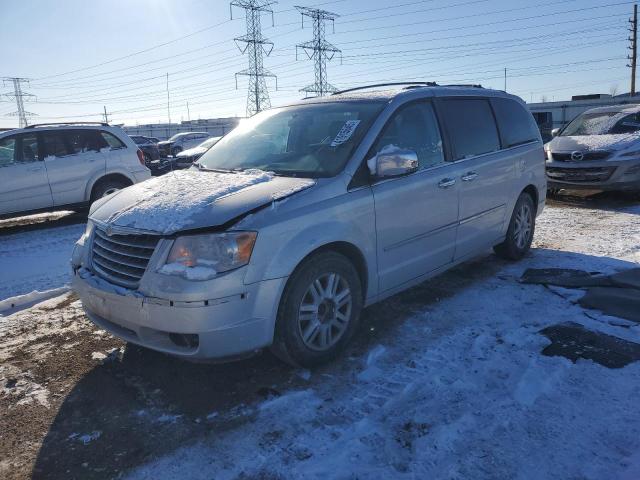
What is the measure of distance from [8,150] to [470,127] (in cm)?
771

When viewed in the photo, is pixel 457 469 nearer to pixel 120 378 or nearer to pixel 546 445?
pixel 546 445

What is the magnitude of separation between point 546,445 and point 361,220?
1743mm

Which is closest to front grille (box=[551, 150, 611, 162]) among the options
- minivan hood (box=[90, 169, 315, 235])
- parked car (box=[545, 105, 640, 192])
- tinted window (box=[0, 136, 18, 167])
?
parked car (box=[545, 105, 640, 192])

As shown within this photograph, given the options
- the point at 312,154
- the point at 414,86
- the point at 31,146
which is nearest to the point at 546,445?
the point at 312,154

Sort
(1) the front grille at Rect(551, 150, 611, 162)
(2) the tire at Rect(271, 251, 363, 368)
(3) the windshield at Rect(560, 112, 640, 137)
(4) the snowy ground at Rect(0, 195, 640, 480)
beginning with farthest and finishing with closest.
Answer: (3) the windshield at Rect(560, 112, 640, 137) → (1) the front grille at Rect(551, 150, 611, 162) → (2) the tire at Rect(271, 251, 363, 368) → (4) the snowy ground at Rect(0, 195, 640, 480)

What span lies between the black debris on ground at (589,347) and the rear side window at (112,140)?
Answer: 8.44 m

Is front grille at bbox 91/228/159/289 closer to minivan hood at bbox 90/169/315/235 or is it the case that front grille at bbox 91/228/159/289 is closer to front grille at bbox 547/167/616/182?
minivan hood at bbox 90/169/315/235

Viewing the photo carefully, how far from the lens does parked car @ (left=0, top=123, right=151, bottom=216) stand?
8.53m

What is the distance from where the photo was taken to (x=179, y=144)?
2648 centimetres

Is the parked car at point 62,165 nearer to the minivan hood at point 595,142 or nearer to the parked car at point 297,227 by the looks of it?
the parked car at point 297,227

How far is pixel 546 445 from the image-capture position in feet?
8.31

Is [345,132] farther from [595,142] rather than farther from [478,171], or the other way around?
[595,142]

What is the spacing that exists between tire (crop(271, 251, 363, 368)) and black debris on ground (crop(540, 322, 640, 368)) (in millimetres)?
1392

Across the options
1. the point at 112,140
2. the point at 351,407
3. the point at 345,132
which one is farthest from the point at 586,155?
the point at 112,140
